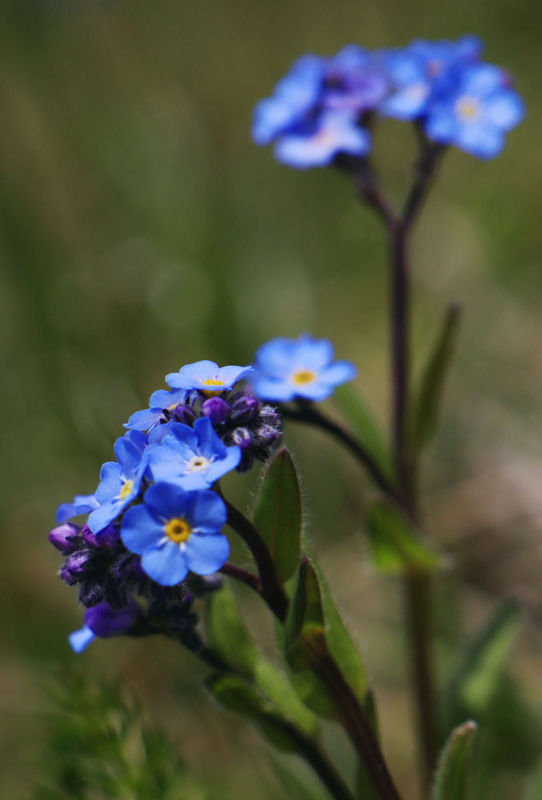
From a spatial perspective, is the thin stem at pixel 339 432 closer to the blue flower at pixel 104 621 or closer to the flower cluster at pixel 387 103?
the flower cluster at pixel 387 103

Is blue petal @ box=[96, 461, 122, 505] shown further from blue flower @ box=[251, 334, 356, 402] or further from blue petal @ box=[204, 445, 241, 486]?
blue flower @ box=[251, 334, 356, 402]

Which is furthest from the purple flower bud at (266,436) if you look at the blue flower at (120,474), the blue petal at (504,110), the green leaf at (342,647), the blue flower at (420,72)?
the blue petal at (504,110)

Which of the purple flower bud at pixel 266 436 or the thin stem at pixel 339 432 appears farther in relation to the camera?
the thin stem at pixel 339 432

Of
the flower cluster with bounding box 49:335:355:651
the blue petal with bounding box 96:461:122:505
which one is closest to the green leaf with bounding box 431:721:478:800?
the flower cluster with bounding box 49:335:355:651

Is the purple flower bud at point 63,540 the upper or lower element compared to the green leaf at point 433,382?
upper

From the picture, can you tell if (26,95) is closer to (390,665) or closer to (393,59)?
(393,59)

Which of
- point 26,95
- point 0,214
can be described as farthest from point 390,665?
point 26,95
